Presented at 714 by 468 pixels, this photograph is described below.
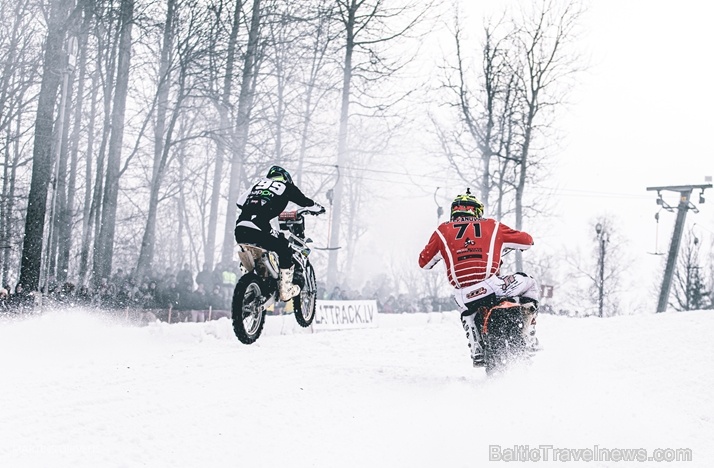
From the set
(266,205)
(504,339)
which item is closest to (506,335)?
(504,339)

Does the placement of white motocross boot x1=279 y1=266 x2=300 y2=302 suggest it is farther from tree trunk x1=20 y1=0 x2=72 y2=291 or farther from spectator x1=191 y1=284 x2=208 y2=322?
tree trunk x1=20 y1=0 x2=72 y2=291

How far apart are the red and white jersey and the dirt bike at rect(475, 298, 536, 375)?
1.51 feet

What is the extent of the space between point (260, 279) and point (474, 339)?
262cm

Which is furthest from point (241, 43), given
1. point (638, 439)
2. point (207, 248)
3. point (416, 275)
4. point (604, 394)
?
point (416, 275)

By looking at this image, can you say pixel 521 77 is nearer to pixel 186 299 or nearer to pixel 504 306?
pixel 186 299

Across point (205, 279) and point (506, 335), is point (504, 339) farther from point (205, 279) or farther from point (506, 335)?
point (205, 279)

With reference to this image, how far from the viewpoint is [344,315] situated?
15750mm

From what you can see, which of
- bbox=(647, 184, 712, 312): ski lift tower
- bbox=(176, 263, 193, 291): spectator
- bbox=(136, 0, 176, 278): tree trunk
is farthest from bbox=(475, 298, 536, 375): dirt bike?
bbox=(647, 184, 712, 312): ski lift tower

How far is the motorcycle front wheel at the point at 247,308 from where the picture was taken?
8602 mm

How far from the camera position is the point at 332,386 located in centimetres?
841

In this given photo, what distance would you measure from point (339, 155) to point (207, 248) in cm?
741

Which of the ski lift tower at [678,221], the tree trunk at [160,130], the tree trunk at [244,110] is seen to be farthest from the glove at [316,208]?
the ski lift tower at [678,221]

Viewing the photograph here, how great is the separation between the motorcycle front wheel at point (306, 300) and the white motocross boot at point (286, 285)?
0.91 feet

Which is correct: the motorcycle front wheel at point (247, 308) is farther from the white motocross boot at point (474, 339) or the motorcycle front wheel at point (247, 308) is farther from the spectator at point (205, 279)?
the spectator at point (205, 279)
